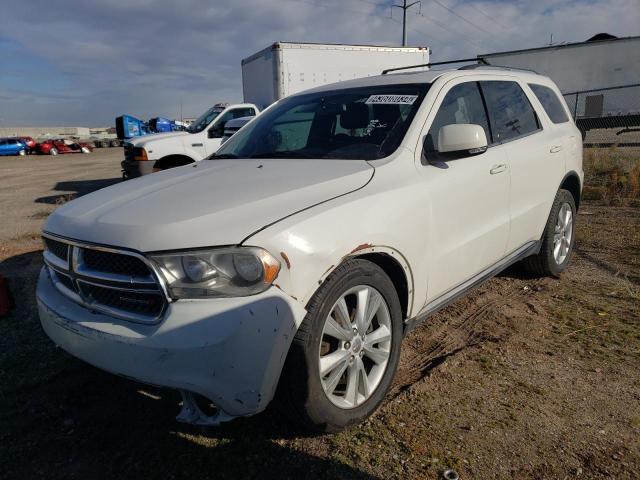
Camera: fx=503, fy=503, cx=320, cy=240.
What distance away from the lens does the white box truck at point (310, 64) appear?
1202cm

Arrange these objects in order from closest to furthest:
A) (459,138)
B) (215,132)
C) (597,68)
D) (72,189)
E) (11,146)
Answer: (459,138), (215,132), (72,189), (597,68), (11,146)

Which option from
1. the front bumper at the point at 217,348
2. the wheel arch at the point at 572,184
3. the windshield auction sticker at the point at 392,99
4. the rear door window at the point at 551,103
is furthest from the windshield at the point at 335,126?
the wheel arch at the point at 572,184

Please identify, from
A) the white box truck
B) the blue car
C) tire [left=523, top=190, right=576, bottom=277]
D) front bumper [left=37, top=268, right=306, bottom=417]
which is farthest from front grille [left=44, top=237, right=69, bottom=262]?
the blue car

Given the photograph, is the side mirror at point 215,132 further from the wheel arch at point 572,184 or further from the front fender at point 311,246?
the front fender at point 311,246

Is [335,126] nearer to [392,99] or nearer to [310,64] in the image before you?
[392,99]

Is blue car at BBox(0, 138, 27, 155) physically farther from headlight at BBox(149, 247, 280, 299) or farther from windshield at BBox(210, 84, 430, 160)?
headlight at BBox(149, 247, 280, 299)

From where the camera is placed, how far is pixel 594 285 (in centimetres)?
441

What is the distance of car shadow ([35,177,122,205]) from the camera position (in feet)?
36.4

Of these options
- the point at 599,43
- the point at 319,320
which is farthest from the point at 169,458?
the point at 599,43

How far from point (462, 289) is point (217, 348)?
1837 millimetres

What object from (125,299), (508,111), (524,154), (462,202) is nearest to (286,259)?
(125,299)

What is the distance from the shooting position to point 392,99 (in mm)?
3213

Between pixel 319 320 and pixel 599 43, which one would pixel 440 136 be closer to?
pixel 319 320

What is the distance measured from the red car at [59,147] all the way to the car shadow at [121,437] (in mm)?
41541
